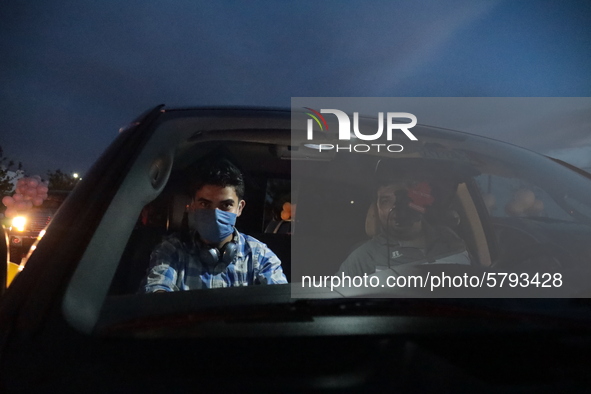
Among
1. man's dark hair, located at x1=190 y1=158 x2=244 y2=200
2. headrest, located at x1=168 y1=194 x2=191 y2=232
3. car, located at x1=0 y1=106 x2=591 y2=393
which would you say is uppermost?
man's dark hair, located at x1=190 y1=158 x2=244 y2=200

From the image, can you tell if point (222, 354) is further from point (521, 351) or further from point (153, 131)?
point (153, 131)

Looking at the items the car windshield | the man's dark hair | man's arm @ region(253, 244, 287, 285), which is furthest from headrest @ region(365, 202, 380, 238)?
the man's dark hair

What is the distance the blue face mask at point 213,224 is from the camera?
8.18ft

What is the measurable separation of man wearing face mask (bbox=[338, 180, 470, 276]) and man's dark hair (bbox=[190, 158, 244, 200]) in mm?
658

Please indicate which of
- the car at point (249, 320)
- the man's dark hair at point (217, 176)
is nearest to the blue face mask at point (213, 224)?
the man's dark hair at point (217, 176)

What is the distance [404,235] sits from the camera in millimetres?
2459

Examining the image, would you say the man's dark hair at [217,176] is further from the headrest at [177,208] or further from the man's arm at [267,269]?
the man's arm at [267,269]

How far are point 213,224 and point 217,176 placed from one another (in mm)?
237

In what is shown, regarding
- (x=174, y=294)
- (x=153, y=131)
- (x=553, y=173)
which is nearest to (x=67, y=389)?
(x=174, y=294)

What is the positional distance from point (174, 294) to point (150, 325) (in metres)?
0.14

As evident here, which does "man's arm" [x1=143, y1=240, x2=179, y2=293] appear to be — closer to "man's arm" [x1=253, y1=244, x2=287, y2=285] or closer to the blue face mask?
the blue face mask

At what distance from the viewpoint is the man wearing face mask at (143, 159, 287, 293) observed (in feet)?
7.58

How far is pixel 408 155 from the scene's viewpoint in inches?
90.3

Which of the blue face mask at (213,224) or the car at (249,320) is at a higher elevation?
the blue face mask at (213,224)
